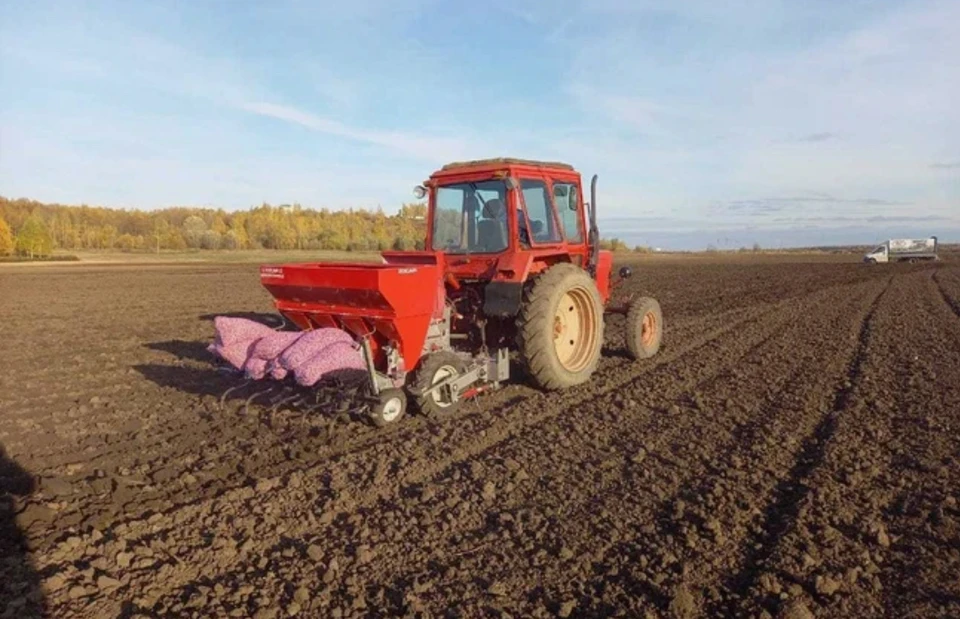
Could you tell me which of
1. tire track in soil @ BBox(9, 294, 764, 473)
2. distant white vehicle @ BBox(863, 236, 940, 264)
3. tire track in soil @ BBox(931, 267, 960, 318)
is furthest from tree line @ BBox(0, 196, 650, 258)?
tire track in soil @ BBox(9, 294, 764, 473)

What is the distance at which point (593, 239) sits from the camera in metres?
8.28

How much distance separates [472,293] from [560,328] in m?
1.00

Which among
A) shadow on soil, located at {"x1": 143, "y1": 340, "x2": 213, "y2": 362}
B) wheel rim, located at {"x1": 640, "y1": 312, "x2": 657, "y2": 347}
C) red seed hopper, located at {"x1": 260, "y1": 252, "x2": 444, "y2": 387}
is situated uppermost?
red seed hopper, located at {"x1": 260, "y1": 252, "x2": 444, "y2": 387}

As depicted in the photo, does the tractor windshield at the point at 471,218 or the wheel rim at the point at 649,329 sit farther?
the wheel rim at the point at 649,329

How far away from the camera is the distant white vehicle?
173ft

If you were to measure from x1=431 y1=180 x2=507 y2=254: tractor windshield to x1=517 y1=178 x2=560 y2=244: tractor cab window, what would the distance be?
210 mm

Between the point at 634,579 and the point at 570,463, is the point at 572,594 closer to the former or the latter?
the point at 634,579

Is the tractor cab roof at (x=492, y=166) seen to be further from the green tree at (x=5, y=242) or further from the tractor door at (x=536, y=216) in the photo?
the green tree at (x=5, y=242)

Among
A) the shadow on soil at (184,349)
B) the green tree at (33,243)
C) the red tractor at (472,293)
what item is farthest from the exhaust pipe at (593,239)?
the green tree at (33,243)

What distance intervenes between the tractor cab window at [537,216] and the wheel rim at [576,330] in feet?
2.19

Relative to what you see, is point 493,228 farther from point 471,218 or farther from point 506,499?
point 506,499

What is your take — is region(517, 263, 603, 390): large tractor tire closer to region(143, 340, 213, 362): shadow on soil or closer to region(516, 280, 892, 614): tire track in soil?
region(516, 280, 892, 614): tire track in soil

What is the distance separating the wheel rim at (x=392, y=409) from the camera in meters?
6.04

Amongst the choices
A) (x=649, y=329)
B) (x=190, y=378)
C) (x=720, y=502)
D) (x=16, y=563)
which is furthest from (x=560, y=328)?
(x=16, y=563)
